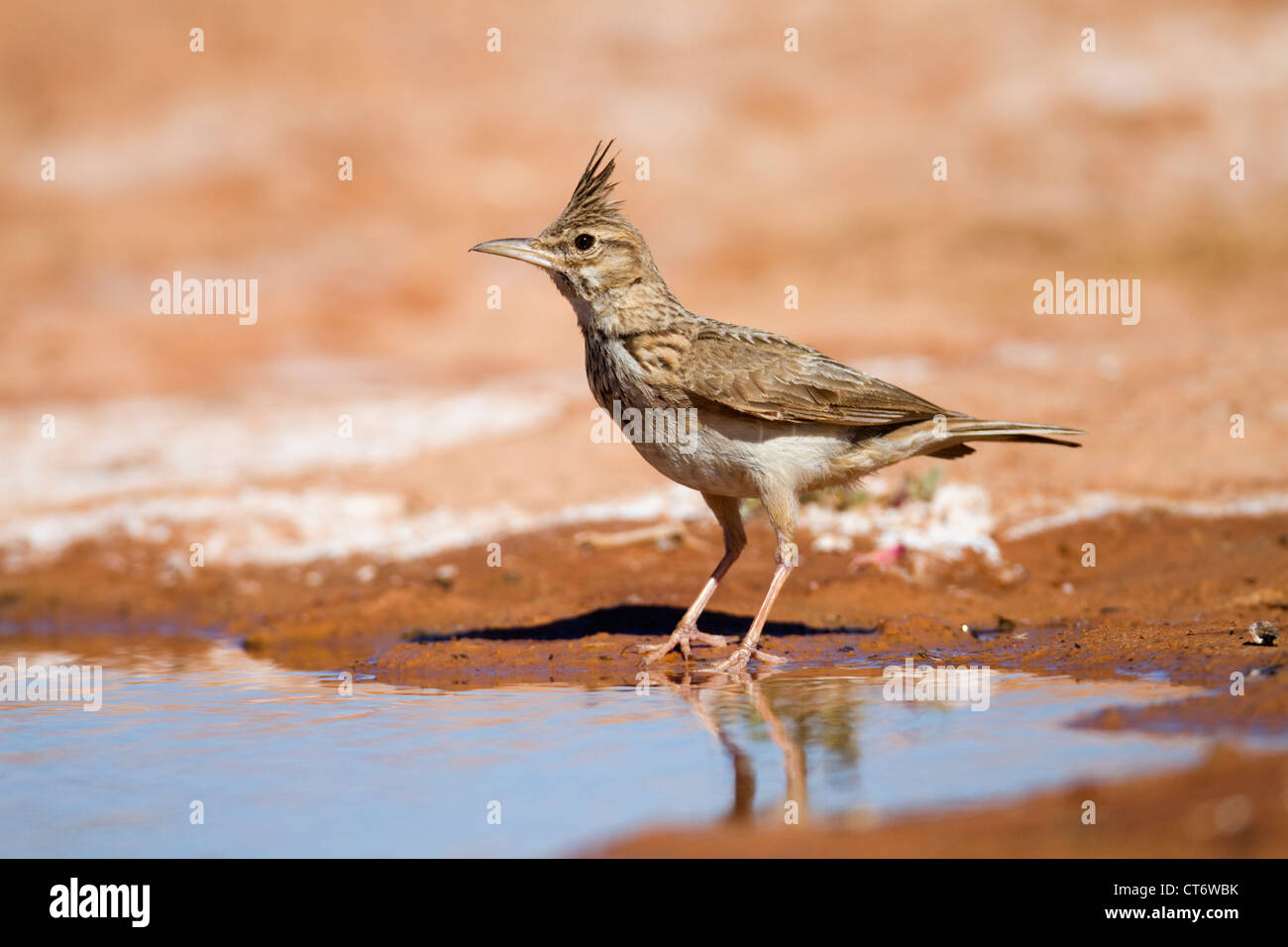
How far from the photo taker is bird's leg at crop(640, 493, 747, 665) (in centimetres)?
639

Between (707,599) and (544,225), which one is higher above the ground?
(544,225)

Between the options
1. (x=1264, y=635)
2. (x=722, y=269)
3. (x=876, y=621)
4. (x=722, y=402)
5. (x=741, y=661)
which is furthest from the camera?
(x=722, y=269)

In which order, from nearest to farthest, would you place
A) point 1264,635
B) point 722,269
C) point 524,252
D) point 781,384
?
point 1264,635 → point 781,384 → point 524,252 → point 722,269

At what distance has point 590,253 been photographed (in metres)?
6.61

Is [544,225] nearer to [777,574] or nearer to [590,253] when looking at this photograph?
[590,253]

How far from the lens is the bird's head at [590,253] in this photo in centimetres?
658

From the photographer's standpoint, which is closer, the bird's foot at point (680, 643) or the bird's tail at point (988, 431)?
the bird's foot at point (680, 643)

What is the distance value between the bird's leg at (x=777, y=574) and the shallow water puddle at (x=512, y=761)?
291 millimetres

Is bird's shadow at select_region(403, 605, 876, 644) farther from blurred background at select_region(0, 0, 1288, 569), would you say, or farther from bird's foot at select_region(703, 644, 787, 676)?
blurred background at select_region(0, 0, 1288, 569)

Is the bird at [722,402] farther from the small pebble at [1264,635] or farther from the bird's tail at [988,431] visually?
the small pebble at [1264,635]

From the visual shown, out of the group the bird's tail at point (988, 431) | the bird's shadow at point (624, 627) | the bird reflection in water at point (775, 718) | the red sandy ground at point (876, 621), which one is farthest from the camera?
the bird's shadow at point (624, 627)

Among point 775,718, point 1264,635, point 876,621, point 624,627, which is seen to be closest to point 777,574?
point 876,621

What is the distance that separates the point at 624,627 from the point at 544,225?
52.2ft

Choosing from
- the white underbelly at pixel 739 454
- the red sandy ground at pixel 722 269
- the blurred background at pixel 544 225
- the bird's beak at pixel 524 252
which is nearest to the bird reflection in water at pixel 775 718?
the red sandy ground at pixel 722 269
